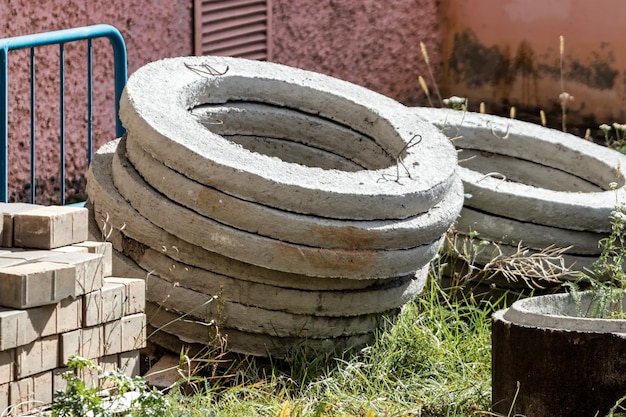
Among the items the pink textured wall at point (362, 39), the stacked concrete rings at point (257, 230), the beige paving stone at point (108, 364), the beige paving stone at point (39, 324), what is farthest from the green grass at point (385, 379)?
the pink textured wall at point (362, 39)

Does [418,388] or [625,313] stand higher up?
[625,313]

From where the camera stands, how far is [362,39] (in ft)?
27.4

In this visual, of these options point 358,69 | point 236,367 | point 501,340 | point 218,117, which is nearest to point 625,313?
point 501,340

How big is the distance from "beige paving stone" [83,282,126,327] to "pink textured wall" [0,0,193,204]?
2389mm

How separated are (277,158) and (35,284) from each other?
4.92ft

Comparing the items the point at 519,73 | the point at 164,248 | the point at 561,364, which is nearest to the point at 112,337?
the point at 164,248

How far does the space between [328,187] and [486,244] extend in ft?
3.92

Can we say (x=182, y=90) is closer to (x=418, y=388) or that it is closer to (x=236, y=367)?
(x=236, y=367)

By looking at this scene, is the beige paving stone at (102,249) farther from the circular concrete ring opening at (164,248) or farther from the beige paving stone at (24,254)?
the circular concrete ring opening at (164,248)

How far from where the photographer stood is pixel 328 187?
4238 millimetres

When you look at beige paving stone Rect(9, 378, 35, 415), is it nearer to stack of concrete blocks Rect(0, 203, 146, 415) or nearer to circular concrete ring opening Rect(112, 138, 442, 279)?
stack of concrete blocks Rect(0, 203, 146, 415)

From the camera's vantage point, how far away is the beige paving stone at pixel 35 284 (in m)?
3.39

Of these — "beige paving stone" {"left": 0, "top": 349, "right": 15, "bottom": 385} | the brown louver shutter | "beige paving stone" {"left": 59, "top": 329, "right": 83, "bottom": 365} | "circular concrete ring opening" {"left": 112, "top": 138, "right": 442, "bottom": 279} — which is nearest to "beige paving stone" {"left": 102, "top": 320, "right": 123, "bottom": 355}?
"beige paving stone" {"left": 59, "top": 329, "right": 83, "bottom": 365}

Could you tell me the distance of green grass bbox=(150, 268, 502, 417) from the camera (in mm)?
4021
